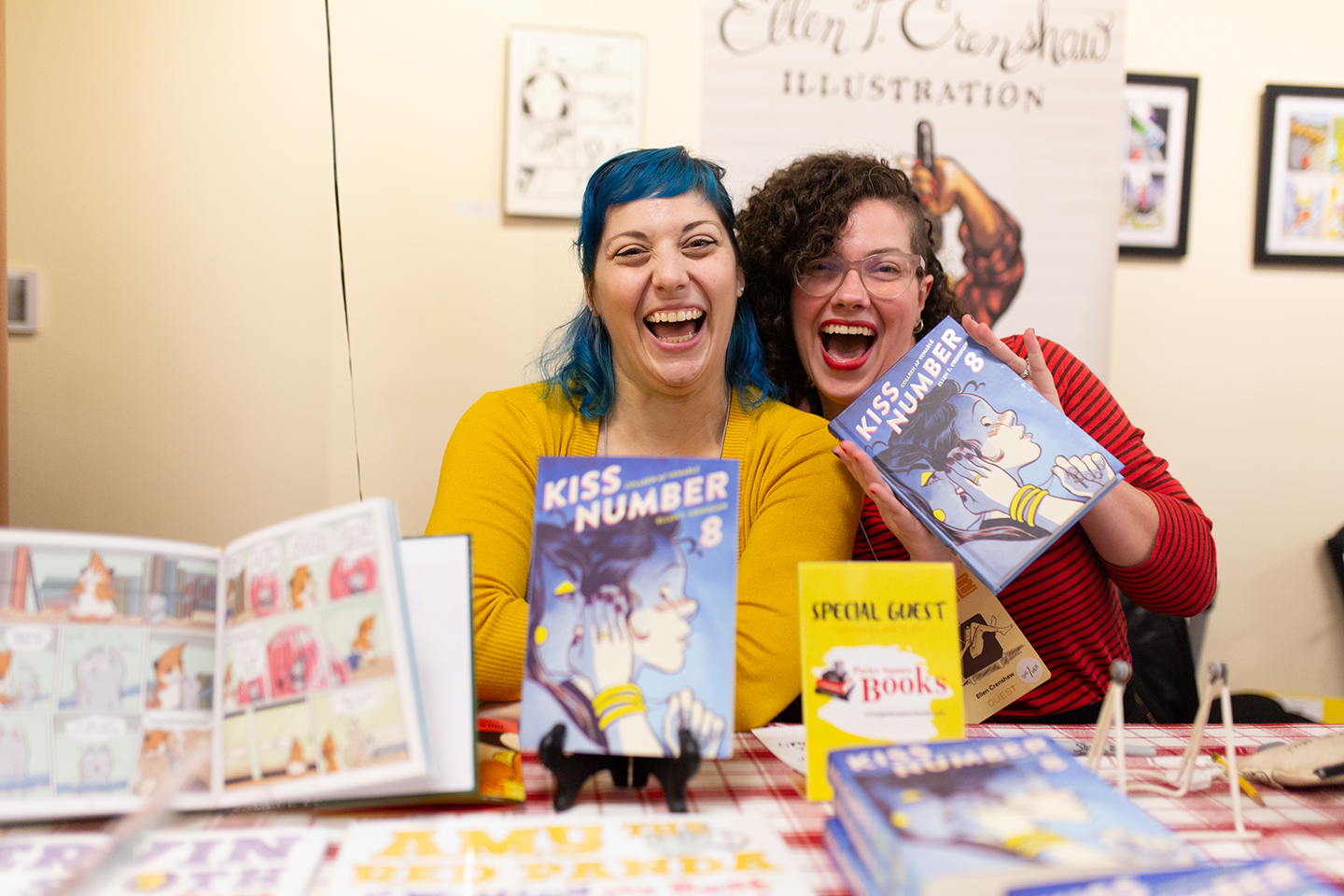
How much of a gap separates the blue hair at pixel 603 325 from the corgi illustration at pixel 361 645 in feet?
2.39

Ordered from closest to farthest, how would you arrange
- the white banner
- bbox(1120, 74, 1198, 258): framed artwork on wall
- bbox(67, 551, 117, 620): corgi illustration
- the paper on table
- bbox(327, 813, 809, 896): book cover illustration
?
bbox(327, 813, 809, 896): book cover illustration → bbox(67, 551, 117, 620): corgi illustration → the paper on table → the white banner → bbox(1120, 74, 1198, 258): framed artwork on wall

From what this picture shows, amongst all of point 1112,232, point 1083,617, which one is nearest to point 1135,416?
point 1112,232

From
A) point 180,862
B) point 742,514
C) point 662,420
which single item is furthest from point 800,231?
point 180,862

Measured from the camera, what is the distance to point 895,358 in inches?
60.2

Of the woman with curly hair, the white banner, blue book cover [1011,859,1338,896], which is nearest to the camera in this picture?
blue book cover [1011,859,1338,896]

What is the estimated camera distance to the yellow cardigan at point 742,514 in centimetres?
106

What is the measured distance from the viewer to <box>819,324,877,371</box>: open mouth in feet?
4.86

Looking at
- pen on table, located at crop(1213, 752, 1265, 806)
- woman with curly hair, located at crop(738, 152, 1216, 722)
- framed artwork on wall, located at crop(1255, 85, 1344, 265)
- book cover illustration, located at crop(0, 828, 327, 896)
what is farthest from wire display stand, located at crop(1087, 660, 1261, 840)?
framed artwork on wall, located at crop(1255, 85, 1344, 265)

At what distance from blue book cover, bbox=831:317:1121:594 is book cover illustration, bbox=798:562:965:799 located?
173 millimetres

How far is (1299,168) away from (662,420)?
2.17 metres

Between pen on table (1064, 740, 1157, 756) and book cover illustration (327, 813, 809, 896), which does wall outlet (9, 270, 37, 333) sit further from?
pen on table (1064, 740, 1157, 756)

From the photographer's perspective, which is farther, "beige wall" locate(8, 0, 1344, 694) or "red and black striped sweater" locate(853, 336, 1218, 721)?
"beige wall" locate(8, 0, 1344, 694)

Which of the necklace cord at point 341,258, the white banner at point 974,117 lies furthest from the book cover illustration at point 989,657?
the necklace cord at point 341,258

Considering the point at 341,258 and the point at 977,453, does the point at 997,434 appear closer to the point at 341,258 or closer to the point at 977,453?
the point at 977,453
